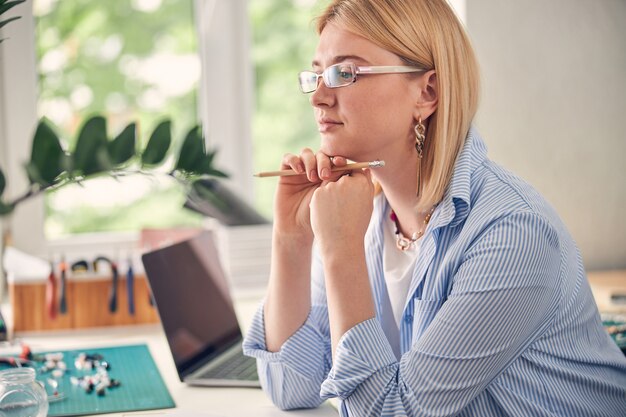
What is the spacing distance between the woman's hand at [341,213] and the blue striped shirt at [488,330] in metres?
0.12

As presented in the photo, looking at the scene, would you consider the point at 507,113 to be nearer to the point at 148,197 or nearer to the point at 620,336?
the point at 620,336

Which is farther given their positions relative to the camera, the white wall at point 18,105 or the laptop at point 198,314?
the white wall at point 18,105

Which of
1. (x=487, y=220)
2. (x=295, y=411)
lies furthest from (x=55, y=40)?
(x=487, y=220)

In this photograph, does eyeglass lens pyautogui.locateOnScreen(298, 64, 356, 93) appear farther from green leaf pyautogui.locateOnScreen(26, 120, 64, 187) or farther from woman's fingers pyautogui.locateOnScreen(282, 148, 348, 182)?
green leaf pyautogui.locateOnScreen(26, 120, 64, 187)

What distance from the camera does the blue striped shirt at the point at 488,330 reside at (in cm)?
113

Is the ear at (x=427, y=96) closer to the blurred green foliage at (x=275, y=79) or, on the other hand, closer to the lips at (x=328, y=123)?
the lips at (x=328, y=123)

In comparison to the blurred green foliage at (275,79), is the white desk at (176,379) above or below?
below

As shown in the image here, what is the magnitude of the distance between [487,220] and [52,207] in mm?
1998

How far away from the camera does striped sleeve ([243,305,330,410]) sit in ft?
4.58

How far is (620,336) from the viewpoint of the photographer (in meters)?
1.69

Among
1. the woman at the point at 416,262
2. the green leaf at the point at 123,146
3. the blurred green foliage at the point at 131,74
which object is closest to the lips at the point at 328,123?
the woman at the point at 416,262

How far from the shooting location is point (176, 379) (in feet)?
5.35

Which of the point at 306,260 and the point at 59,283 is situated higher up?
the point at 306,260

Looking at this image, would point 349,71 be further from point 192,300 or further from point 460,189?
point 192,300
